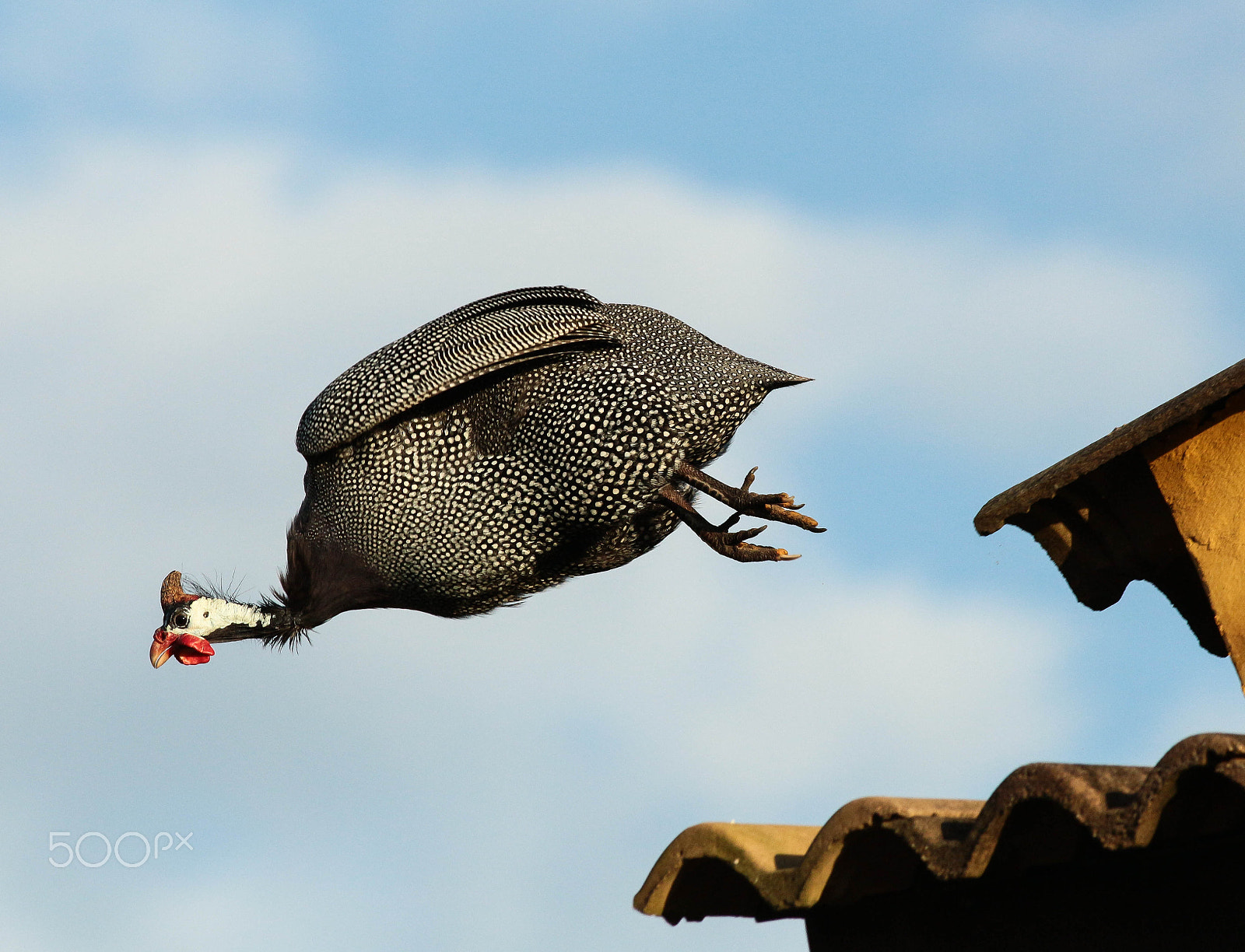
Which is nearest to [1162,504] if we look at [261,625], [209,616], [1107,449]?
[1107,449]

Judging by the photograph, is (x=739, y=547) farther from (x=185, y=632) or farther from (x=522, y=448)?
(x=185, y=632)

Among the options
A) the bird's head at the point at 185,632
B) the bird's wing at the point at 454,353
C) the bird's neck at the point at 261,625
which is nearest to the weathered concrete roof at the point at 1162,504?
the bird's wing at the point at 454,353

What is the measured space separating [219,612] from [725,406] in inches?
116

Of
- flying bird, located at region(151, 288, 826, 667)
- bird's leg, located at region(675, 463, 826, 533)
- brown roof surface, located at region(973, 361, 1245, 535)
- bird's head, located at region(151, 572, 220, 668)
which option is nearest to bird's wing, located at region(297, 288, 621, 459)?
flying bird, located at region(151, 288, 826, 667)

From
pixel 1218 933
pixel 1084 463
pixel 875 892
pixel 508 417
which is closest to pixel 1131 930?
pixel 1218 933

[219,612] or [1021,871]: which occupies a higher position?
[219,612]

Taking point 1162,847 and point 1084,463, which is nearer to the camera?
point 1162,847

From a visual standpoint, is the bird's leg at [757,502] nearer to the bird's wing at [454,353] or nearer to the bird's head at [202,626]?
the bird's wing at [454,353]

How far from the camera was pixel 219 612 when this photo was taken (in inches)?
291

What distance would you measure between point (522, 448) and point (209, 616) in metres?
2.16

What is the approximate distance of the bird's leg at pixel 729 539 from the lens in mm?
6016

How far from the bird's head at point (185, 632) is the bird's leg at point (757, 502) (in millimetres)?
2883

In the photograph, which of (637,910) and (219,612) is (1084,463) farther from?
(219,612)

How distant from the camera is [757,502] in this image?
6.02 meters
